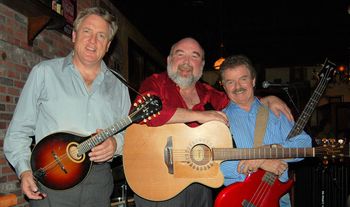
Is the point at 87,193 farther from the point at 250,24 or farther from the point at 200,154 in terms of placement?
the point at 250,24

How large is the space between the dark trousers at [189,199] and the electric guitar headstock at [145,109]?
28.7 inches

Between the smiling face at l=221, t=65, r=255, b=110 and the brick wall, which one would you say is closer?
the smiling face at l=221, t=65, r=255, b=110

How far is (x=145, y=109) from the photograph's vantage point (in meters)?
2.45

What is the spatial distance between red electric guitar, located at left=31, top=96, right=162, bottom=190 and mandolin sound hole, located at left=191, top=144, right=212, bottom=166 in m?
0.79

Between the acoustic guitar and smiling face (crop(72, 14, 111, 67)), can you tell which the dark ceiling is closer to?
smiling face (crop(72, 14, 111, 67))

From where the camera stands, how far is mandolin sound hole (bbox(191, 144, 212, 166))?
2.71 m

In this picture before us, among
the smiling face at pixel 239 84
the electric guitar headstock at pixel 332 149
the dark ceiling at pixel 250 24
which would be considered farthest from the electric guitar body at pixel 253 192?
the dark ceiling at pixel 250 24

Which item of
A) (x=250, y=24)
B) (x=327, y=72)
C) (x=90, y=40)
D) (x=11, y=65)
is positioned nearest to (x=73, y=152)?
(x=90, y=40)

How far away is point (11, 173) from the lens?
3457 mm

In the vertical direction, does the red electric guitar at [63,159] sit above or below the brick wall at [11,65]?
below

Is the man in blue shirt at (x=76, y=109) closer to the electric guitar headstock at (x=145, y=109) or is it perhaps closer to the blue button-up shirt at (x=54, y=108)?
the blue button-up shirt at (x=54, y=108)

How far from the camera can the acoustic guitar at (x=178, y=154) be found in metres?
2.65

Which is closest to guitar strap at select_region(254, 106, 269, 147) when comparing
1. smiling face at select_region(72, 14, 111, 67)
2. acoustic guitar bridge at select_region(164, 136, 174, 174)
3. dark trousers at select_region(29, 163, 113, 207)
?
acoustic guitar bridge at select_region(164, 136, 174, 174)

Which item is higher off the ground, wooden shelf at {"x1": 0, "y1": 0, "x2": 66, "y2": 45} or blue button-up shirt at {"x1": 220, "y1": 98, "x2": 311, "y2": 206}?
wooden shelf at {"x1": 0, "y1": 0, "x2": 66, "y2": 45}
